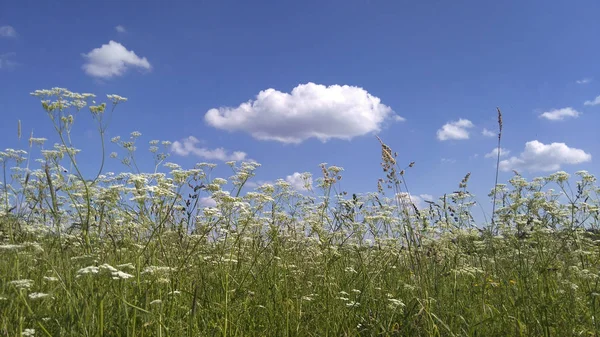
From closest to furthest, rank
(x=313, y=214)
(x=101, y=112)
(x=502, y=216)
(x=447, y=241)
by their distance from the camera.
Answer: (x=101, y=112)
(x=447, y=241)
(x=502, y=216)
(x=313, y=214)

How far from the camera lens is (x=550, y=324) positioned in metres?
3.74

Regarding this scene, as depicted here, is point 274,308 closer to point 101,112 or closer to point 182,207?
point 182,207

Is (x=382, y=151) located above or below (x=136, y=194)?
above

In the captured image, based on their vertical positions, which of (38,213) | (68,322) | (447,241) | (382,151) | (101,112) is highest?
(101,112)

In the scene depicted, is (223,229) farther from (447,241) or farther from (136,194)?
(447,241)

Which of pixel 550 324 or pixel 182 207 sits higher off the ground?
pixel 182 207

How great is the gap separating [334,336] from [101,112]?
3.20m

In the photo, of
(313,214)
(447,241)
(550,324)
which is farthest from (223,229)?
(550,324)

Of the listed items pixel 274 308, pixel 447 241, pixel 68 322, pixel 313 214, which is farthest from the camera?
pixel 313 214

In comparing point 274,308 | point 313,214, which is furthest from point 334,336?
point 313,214

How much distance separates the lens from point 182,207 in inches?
207

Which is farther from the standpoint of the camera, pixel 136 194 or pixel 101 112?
pixel 101 112

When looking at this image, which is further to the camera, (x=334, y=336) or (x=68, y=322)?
(x=334, y=336)

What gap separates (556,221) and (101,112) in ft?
18.4
